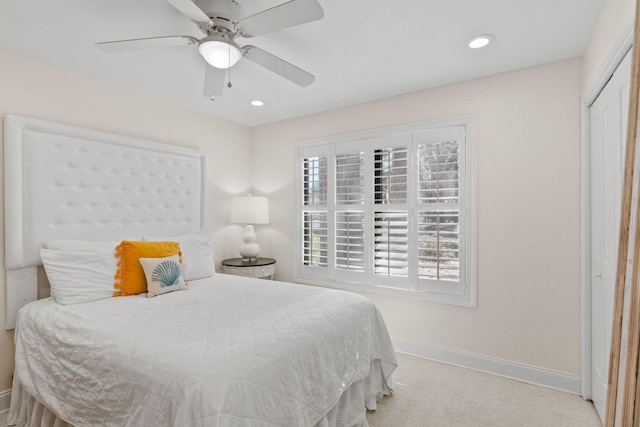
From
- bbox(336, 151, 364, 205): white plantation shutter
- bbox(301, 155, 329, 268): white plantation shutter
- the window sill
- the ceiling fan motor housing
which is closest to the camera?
the ceiling fan motor housing

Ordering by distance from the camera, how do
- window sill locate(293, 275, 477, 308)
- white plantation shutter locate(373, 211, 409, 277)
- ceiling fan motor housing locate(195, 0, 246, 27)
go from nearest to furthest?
1. ceiling fan motor housing locate(195, 0, 246, 27)
2. window sill locate(293, 275, 477, 308)
3. white plantation shutter locate(373, 211, 409, 277)

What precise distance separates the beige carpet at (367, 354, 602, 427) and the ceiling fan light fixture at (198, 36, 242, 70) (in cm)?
234

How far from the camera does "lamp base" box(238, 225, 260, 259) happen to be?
12.3ft

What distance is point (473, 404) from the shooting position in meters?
2.33

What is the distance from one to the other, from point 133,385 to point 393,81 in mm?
2704

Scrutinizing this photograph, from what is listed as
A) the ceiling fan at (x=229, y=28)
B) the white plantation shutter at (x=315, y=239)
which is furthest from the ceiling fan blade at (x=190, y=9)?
the white plantation shutter at (x=315, y=239)

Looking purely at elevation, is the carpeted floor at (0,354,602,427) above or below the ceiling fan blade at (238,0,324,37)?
below

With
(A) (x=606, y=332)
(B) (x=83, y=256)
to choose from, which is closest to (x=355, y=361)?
(A) (x=606, y=332)

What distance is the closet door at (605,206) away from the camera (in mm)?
1708

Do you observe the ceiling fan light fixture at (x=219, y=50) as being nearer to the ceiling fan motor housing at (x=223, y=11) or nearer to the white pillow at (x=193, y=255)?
the ceiling fan motor housing at (x=223, y=11)

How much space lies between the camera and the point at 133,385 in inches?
55.9

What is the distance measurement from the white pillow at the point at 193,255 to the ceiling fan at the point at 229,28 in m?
1.59

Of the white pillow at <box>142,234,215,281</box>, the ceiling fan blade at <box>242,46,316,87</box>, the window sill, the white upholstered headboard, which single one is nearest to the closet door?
the window sill

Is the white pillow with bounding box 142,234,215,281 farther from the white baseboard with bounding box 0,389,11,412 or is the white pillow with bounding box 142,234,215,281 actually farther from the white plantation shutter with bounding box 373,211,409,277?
the white plantation shutter with bounding box 373,211,409,277
